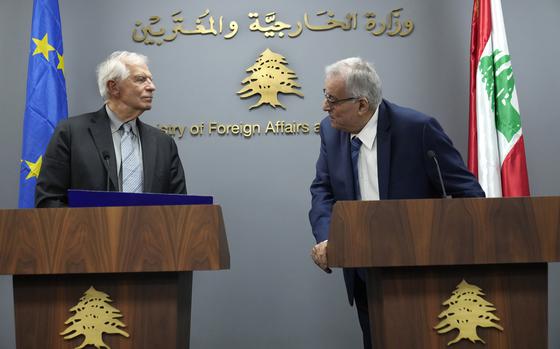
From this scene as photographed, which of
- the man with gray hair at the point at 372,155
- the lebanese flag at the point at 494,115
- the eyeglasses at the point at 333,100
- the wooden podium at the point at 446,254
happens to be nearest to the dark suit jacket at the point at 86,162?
the man with gray hair at the point at 372,155

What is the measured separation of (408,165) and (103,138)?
1518 mm

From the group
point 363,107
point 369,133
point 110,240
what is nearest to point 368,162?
point 369,133

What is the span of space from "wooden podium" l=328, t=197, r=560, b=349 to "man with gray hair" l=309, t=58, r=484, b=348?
0.68 meters

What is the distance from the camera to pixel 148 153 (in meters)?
3.19

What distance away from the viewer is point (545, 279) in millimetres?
2086

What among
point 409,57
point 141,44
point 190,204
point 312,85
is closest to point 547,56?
point 409,57

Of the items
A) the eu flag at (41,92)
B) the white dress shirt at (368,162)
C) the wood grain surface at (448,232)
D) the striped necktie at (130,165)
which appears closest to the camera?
the wood grain surface at (448,232)

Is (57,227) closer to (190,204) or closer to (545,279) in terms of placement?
(190,204)

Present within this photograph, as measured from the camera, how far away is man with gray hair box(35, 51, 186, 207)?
9.88 ft

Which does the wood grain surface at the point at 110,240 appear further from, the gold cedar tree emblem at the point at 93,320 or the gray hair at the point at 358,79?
the gray hair at the point at 358,79

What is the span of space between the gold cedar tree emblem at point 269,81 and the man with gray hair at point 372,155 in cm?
120

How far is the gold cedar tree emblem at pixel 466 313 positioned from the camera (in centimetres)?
201

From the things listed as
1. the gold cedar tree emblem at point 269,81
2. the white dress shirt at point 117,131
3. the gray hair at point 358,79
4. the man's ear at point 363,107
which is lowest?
the white dress shirt at point 117,131

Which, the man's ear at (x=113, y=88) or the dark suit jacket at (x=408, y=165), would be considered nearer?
the dark suit jacket at (x=408, y=165)
